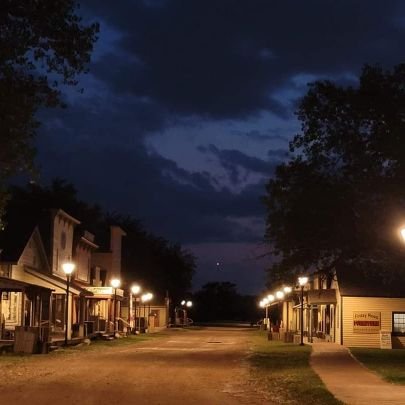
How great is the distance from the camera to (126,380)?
66.3ft

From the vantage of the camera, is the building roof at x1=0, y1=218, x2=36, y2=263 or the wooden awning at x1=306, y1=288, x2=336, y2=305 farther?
the wooden awning at x1=306, y1=288, x2=336, y2=305

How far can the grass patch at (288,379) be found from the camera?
16.9 m

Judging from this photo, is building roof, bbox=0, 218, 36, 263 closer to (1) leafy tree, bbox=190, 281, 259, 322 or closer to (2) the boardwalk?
(2) the boardwalk

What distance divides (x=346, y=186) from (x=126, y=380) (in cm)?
1258

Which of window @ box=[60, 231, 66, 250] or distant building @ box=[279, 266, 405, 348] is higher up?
window @ box=[60, 231, 66, 250]

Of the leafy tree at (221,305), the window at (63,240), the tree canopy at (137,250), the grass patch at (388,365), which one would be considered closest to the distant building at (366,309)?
the grass patch at (388,365)

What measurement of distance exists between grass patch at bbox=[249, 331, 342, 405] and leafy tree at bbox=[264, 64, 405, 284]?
152 inches

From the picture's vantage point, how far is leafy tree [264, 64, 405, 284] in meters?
Result: 28.1

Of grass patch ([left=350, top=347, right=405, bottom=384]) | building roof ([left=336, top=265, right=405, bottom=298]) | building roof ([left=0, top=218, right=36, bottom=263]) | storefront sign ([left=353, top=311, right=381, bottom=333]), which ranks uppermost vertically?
building roof ([left=0, top=218, right=36, bottom=263])

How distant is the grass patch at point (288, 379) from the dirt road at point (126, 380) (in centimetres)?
46

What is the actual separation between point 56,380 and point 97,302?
37.9m

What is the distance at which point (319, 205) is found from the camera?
29688 mm

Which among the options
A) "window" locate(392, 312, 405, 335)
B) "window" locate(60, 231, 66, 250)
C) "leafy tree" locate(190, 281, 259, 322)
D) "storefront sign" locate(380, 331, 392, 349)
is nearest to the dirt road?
"storefront sign" locate(380, 331, 392, 349)

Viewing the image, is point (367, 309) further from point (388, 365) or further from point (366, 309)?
point (388, 365)
